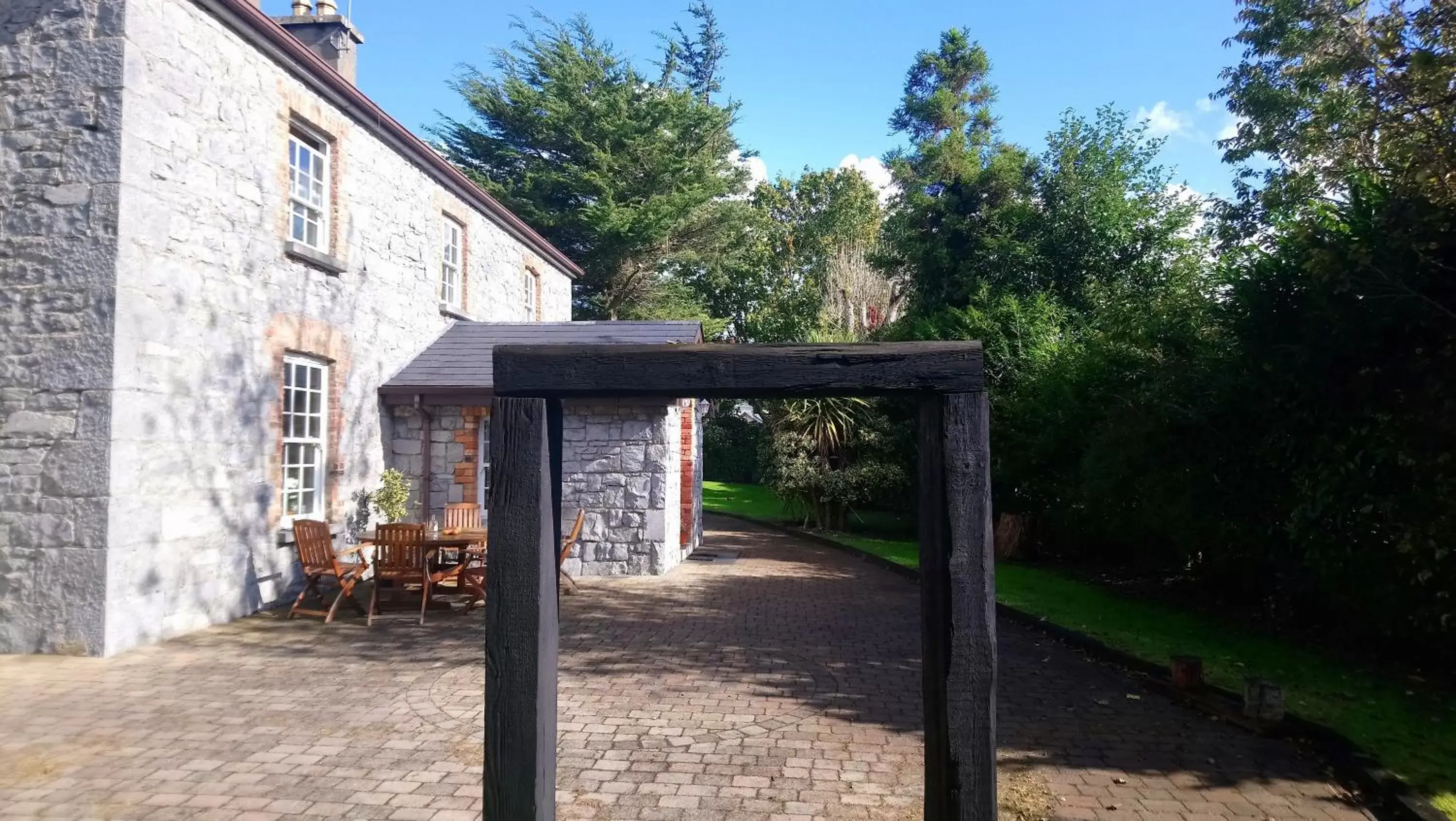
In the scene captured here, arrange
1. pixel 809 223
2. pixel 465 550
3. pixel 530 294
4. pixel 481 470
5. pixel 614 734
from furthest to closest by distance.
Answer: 1. pixel 809 223
2. pixel 530 294
3. pixel 481 470
4. pixel 465 550
5. pixel 614 734

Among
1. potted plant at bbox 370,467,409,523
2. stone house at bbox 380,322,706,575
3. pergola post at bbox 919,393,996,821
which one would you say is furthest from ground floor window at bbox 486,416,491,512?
pergola post at bbox 919,393,996,821

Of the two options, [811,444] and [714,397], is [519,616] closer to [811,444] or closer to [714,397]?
[714,397]

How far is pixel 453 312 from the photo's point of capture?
1395cm

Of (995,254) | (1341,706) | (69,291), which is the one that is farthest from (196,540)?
(995,254)

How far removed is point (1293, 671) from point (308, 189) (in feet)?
36.4

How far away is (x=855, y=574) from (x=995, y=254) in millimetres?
7866

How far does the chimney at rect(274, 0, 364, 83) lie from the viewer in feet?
41.4

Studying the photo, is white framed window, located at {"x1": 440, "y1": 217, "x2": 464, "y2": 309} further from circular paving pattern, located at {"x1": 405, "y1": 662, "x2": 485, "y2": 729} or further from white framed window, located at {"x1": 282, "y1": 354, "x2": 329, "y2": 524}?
circular paving pattern, located at {"x1": 405, "y1": 662, "x2": 485, "y2": 729}

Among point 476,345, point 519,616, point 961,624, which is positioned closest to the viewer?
point 961,624

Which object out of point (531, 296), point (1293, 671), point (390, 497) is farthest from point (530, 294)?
point (1293, 671)

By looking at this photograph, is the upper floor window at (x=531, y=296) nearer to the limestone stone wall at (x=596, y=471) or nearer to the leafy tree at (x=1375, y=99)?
the limestone stone wall at (x=596, y=471)

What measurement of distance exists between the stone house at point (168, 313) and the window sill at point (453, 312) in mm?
2531

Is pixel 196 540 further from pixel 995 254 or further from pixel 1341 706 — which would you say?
pixel 995 254

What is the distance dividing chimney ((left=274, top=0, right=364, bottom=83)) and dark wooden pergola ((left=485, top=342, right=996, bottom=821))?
11.8 m
